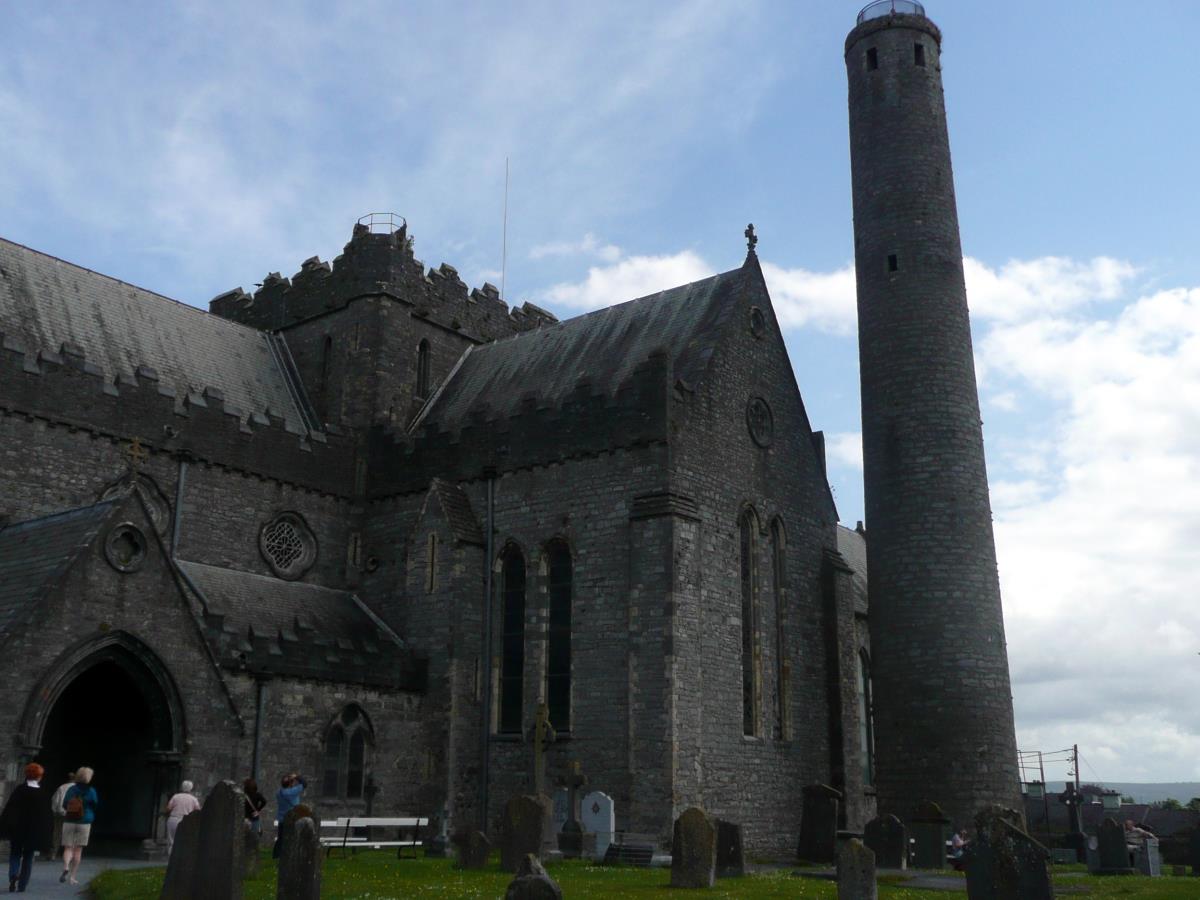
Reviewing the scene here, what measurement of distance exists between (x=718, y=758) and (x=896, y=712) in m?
5.64

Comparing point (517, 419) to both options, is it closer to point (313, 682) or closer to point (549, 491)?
point (549, 491)

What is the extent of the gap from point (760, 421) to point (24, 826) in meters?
19.3

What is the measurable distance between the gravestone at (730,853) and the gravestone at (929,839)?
24.1 feet

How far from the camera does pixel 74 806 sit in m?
15.2

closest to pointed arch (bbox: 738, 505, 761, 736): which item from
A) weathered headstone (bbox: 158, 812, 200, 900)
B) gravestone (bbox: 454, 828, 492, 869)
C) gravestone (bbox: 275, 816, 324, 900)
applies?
gravestone (bbox: 454, 828, 492, 869)

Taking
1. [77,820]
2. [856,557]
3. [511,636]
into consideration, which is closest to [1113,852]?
[511,636]

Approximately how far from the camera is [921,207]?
31.1 meters

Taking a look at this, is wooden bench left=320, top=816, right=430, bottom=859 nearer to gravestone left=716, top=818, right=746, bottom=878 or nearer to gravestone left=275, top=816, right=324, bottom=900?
gravestone left=716, top=818, right=746, bottom=878

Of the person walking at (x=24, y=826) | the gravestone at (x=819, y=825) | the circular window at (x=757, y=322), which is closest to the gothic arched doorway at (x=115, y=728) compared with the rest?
the person walking at (x=24, y=826)

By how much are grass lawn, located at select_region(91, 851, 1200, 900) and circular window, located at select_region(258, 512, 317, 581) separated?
9.54 m

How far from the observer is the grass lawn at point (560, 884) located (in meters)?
14.4

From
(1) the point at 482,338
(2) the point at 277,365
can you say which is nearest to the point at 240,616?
(2) the point at 277,365

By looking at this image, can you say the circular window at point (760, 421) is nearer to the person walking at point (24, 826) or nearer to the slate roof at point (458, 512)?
the slate roof at point (458, 512)

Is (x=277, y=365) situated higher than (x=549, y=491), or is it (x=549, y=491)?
(x=277, y=365)
